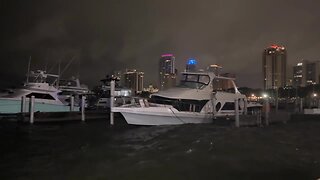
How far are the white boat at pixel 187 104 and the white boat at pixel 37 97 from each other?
15695mm

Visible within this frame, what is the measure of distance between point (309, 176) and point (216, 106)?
22.4m

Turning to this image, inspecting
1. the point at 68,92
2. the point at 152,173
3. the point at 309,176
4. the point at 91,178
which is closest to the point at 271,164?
the point at 309,176

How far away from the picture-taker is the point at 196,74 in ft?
119

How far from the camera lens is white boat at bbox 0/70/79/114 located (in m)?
43.1

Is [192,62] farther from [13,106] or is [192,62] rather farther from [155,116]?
[13,106]

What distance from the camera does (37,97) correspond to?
148 feet

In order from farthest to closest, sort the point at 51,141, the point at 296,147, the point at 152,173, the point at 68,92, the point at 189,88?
the point at 68,92
the point at 189,88
the point at 51,141
the point at 296,147
the point at 152,173

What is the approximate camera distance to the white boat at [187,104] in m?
32.2

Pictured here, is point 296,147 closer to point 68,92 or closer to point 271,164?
point 271,164

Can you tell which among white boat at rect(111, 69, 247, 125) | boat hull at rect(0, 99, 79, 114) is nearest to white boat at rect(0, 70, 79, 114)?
boat hull at rect(0, 99, 79, 114)

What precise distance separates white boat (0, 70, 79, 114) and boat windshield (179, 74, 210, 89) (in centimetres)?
1773

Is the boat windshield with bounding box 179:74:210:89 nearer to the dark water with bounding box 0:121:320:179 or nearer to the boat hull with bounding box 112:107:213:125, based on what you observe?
the boat hull with bounding box 112:107:213:125

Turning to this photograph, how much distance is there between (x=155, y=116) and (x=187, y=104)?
3637 millimetres

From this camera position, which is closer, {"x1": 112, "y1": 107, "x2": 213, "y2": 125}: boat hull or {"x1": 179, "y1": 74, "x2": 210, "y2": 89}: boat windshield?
{"x1": 112, "y1": 107, "x2": 213, "y2": 125}: boat hull
